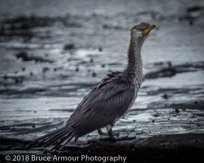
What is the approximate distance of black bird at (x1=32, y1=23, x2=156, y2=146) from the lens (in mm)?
6945

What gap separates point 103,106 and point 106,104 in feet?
0.24

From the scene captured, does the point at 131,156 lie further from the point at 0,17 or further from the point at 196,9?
the point at 0,17

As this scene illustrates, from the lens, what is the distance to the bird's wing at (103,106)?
708 centimetres

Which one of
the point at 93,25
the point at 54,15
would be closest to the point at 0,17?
the point at 54,15

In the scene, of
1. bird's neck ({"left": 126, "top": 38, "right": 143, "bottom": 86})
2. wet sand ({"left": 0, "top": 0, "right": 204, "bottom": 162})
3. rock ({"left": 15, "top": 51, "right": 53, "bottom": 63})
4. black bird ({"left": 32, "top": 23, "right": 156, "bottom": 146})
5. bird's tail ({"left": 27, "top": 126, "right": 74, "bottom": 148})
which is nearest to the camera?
bird's tail ({"left": 27, "top": 126, "right": 74, "bottom": 148})

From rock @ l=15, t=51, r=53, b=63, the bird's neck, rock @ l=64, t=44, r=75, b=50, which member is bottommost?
the bird's neck

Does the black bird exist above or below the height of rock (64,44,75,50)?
below

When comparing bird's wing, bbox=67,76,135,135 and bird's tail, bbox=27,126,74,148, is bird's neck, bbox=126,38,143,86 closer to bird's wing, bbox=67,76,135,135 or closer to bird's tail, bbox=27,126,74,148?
bird's wing, bbox=67,76,135,135

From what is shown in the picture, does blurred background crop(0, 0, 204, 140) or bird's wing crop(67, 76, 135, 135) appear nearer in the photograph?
bird's wing crop(67, 76, 135, 135)

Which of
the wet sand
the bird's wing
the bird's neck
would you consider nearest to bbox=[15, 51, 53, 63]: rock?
the wet sand

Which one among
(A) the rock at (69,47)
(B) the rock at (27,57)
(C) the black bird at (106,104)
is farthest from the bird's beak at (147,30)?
(A) the rock at (69,47)

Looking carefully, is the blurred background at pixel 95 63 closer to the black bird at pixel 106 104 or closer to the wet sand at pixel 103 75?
the wet sand at pixel 103 75

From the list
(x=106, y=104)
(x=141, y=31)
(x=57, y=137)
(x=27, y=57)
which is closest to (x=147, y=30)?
(x=141, y=31)

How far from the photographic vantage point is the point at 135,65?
795 cm
